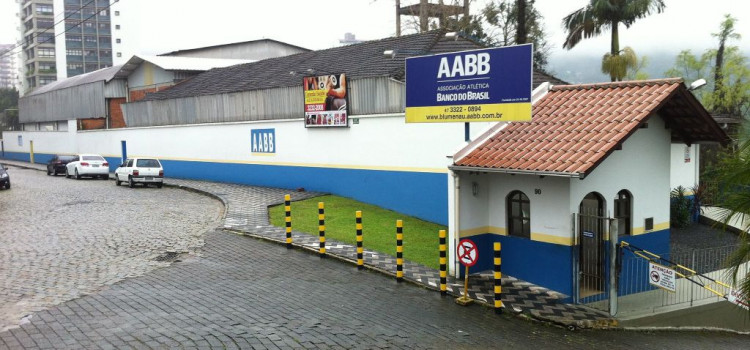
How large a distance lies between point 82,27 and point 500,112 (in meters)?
101

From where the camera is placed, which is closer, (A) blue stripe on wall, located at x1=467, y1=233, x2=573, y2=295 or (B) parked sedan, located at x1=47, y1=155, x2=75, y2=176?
(A) blue stripe on wall, located at x1=467, y1=233, x2=573, y2=295

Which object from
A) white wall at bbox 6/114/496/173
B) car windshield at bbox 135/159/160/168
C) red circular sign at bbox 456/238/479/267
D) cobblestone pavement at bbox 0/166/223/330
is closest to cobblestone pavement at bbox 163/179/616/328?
red circular sign at bbox 456/238/479/267

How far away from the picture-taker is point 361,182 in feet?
74.1

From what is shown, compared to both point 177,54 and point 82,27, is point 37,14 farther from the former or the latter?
point 177,54

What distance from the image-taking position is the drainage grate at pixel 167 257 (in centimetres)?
1462

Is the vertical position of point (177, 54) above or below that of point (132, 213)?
above

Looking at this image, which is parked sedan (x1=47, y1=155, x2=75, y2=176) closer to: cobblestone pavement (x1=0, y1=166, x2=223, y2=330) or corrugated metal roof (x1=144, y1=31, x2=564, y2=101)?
corrugated metal roof (x1=144, y1=31, x2=564, y2=101)

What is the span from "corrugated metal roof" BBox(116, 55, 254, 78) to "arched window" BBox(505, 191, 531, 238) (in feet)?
103

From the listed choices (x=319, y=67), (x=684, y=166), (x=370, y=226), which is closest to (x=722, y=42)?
(x=684, y=166)

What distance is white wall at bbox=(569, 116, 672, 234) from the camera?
43.3 ft

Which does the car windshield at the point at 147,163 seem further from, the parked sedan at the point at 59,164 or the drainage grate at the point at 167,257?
the drainage grate at the point at 167,257

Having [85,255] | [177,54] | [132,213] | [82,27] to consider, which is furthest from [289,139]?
[82,27]

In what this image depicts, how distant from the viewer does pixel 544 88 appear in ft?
51.6

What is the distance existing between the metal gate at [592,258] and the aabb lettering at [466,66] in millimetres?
3694
